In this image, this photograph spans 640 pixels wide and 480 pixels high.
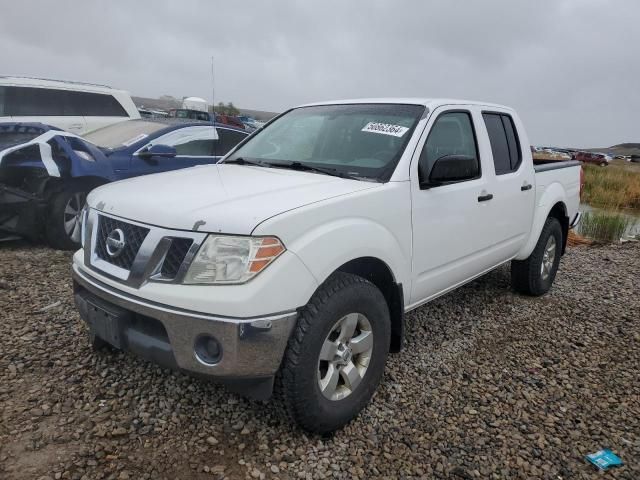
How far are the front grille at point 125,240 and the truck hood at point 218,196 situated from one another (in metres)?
0.05

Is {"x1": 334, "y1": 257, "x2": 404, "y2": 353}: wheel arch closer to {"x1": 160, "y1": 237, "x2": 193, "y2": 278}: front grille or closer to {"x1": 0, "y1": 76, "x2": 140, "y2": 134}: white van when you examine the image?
{"x1": 160, "y1": 237, "x2": 193, "y2": 278}: front grille

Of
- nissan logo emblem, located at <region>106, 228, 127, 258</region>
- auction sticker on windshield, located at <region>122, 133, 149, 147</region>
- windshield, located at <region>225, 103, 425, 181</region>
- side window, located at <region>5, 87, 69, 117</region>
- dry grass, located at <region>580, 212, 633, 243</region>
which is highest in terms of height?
side window, located at <region>5, 87, 69, 117</region>

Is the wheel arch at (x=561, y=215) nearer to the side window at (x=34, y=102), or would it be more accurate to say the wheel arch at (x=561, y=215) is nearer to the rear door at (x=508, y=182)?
the rear door at (x=508, y=182)

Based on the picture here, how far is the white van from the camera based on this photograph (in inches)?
304

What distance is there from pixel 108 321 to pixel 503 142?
3273 mm

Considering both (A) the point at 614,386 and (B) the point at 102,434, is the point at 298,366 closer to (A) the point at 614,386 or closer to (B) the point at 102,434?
(B) the point at 102,434

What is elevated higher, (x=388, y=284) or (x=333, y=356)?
(x=388, y=284)

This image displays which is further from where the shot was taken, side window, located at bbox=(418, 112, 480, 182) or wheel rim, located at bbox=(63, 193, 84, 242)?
wheel rim, located at bbox=(63, 193, 84, 242)

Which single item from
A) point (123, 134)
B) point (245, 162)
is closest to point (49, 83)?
point (123, 134)

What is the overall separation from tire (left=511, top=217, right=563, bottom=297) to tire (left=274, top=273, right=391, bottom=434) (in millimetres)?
2496

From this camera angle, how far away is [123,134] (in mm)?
6422

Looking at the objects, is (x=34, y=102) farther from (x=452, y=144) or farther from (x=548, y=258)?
(x=548, y=258)

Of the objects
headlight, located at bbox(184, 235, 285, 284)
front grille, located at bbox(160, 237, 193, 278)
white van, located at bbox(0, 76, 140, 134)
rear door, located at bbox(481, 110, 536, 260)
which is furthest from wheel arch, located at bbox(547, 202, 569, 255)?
white van, located at bbox(0, 76, 140, 134)

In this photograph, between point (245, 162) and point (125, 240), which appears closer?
point (125, 240)
